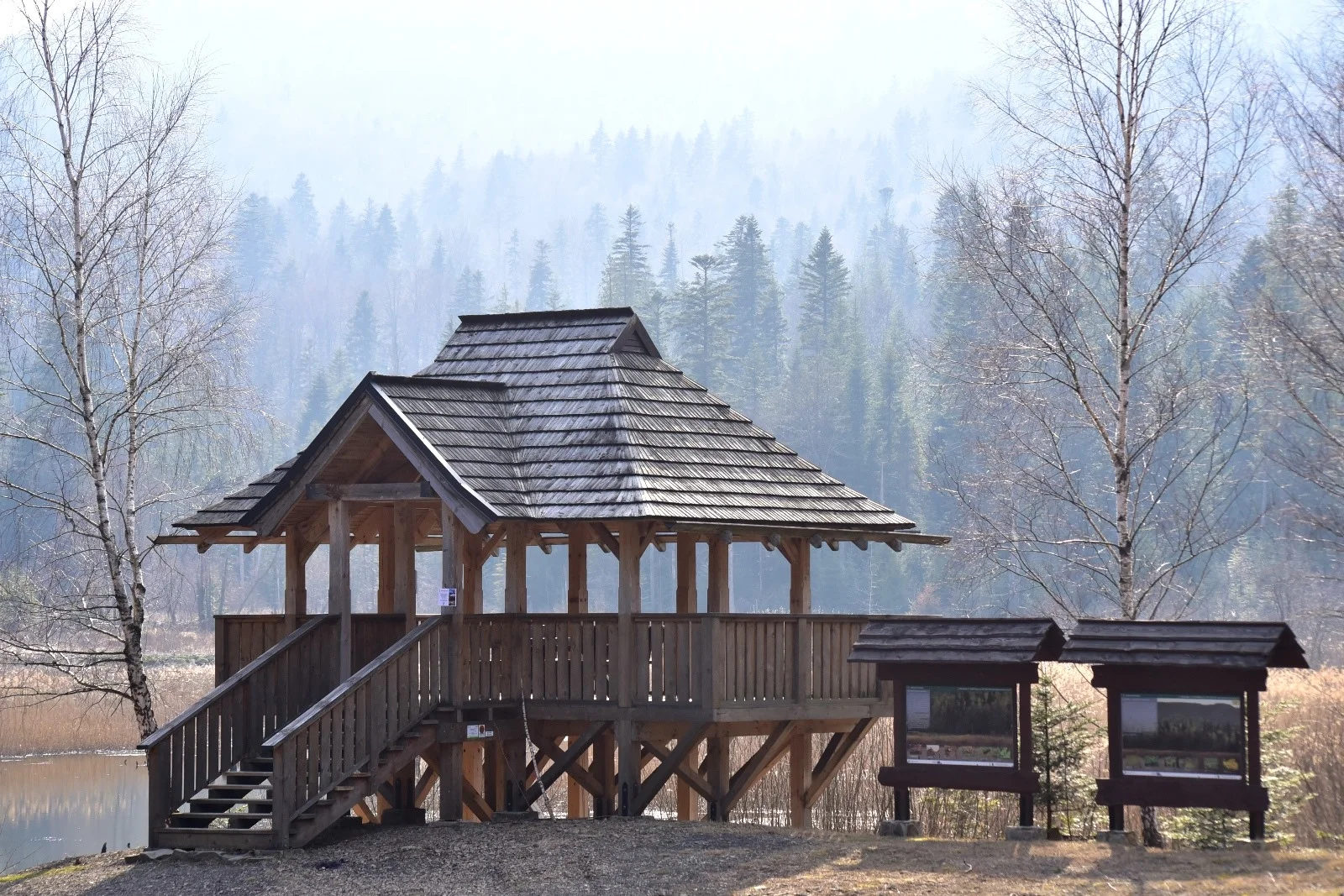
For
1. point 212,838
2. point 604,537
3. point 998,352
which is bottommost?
point 212,838

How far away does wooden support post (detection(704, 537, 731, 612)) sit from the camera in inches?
825

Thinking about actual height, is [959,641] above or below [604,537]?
below

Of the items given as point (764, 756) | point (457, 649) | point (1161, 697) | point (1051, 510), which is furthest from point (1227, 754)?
point (1051, 510)

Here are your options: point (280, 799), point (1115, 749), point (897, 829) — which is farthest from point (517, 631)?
point (1115, 749)

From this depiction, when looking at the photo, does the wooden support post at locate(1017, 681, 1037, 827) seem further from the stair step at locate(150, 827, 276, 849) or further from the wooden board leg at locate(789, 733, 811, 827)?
the stair step at locate(150, 827, 276, 849)

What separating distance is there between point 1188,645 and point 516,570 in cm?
794

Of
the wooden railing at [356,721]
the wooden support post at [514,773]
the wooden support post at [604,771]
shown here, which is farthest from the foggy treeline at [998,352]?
the wooden support post at [514,773]

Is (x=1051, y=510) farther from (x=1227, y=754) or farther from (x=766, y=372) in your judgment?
(x=1227, y=754)

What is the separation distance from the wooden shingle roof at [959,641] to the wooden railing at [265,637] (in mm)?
5771

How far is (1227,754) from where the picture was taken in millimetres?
14133

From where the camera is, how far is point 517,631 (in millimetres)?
18734

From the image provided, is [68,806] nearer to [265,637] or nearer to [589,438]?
[265,637]

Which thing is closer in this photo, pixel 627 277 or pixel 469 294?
pixel 627 277

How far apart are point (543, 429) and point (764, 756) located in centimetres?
443
